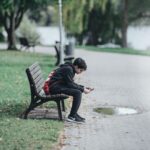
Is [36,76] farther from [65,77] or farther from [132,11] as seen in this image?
[132,11]

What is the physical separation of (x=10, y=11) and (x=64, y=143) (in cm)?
2615

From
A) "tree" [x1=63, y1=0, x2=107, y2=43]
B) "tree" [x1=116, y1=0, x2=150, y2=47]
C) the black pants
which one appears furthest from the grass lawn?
"tree" [x1=116, y1=0, x2=150, y2=47]

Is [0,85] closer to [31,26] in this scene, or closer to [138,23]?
[138,23]

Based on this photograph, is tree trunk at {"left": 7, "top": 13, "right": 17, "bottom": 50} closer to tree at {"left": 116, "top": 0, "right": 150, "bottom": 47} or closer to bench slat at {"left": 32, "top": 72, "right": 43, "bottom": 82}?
tree at {"left": 116, "top": 0, "right": 150, "bottom": 47}

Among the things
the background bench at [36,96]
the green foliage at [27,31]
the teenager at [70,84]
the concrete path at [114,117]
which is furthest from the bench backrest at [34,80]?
the green foliage at [27,31]

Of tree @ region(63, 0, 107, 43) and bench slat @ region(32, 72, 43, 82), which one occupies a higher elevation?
bench slat @ region(32, 72, 43, 82)

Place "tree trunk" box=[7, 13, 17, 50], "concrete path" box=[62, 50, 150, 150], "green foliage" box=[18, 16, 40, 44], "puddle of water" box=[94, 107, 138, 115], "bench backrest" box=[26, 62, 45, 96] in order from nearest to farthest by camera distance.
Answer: "concrete path" box=[62, 50, 150, 150], "bench backrest" box=[26, 62, 45, 96], "puddle of water" box=[94, 107, 138, 115], "tree trunk" box=[7, 13, 17, 50], "green foliage" box=[18, 16, 40, 44]

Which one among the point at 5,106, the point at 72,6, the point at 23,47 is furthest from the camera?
the point at 72,6

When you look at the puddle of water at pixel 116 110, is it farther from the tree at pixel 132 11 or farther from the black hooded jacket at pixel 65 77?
the tree at pixel 132 11

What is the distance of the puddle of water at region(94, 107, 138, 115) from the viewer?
1362cm

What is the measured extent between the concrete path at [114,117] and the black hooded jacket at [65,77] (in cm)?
81

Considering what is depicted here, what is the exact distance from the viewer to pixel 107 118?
42.2ft

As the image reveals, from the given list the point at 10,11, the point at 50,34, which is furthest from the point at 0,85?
the point at 50,34

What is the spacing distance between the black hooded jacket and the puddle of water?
5.06 ft
